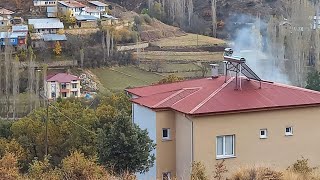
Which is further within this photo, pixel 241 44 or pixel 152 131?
pixel 241 44

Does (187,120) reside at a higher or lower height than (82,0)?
lower

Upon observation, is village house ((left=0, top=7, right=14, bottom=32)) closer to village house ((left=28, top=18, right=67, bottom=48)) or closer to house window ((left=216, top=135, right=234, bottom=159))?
village house ((left=28, top=18, right=67, bottom=48))

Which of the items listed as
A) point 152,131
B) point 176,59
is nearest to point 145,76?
point 176,59

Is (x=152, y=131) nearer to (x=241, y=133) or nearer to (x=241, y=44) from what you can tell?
(x=241, y=133)

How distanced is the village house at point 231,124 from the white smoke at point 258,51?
1626 centimetres

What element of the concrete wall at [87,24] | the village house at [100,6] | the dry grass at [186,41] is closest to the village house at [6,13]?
the concrete wall at [87,24]

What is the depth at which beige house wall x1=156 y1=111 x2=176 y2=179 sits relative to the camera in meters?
8.88

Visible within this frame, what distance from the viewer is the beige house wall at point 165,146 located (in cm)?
888

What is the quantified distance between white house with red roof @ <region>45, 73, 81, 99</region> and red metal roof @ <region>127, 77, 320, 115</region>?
700 inches

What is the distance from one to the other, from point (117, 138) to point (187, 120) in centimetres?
109

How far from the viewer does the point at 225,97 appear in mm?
8695

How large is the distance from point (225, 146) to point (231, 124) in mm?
337

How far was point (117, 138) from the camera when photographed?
797cm

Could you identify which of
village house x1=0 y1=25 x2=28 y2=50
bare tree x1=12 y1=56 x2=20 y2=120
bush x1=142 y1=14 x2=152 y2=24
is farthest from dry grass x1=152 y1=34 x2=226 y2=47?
bare tree x1=12 y1=56 x2=20 y2=120
